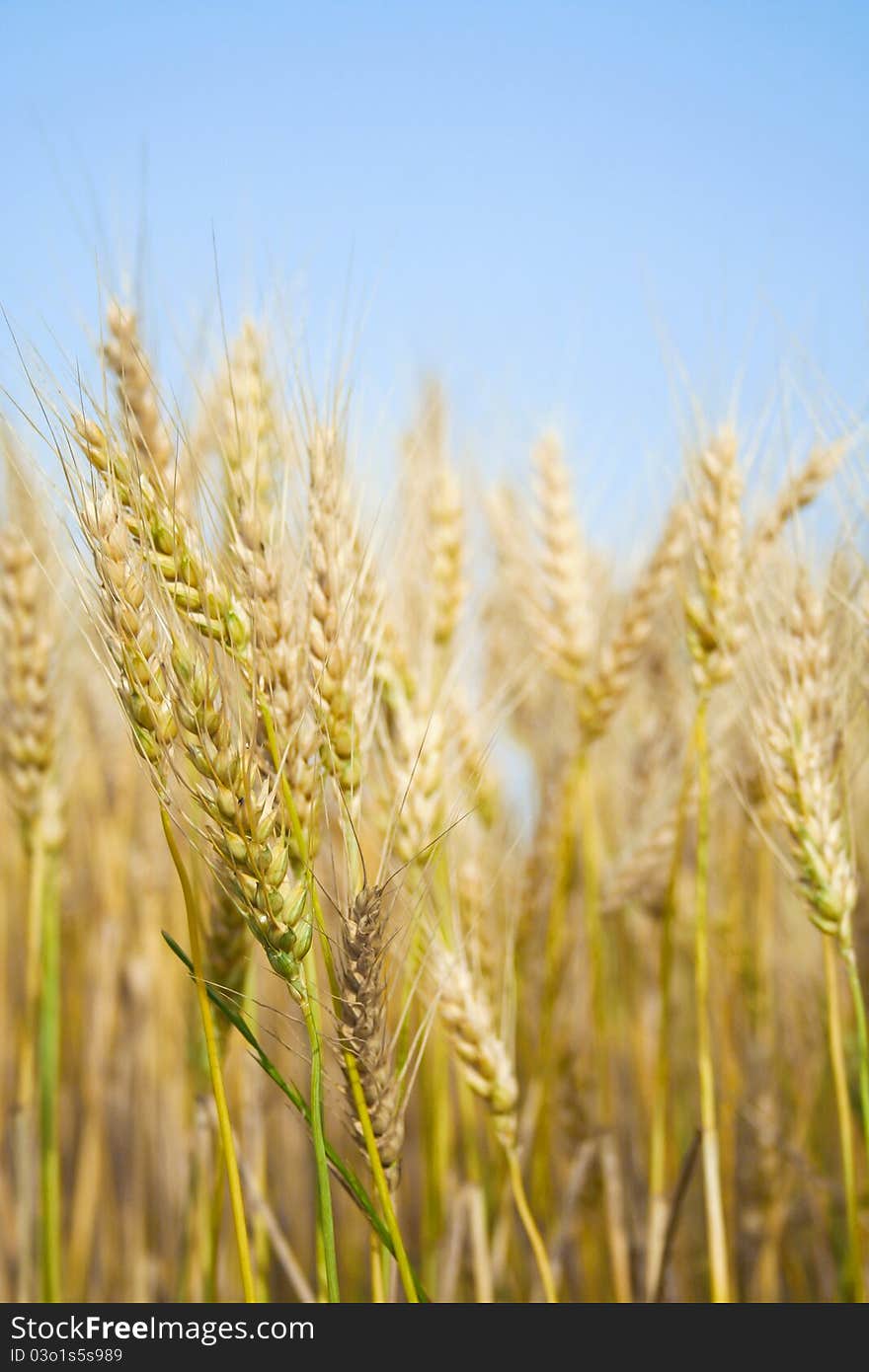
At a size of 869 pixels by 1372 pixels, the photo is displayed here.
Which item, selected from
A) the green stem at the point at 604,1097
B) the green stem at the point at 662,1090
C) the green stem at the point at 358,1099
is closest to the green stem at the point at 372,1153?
the green stem at the point at 358,1099

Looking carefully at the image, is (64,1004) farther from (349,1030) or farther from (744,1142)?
(349,1030)

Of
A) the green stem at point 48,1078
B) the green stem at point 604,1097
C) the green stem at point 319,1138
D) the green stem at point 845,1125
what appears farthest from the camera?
the green stem at point 604,1097

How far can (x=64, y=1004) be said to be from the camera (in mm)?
2033

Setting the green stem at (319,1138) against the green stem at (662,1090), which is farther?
the green stem at (662,1090)

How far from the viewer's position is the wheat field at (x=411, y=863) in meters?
0.76

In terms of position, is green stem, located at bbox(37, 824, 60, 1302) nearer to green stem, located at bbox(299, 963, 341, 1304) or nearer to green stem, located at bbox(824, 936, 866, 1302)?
green stem, located at bbox(299, 963, 341, 1304)

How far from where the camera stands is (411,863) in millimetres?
792

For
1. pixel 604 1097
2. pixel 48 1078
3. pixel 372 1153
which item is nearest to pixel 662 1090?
pixel 604 1097

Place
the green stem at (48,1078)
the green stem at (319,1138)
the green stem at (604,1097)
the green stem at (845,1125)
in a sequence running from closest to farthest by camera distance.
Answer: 1. the green stem at (319,1138)
2. the green stem at (845,1125)
3. the green stem at (48,1078)
4. the green stem at (604,1097)

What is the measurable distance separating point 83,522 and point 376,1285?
24.8 inches

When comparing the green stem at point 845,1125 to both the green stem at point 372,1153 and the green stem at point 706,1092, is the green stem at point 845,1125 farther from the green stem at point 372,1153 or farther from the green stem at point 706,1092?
the green stem at point 372,1153

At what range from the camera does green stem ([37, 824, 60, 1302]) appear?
3.78ft

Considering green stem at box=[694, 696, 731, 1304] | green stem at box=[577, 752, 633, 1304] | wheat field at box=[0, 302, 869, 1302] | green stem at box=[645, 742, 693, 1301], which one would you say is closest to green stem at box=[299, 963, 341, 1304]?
wheat field at box=[0, 302, 869, 1302]

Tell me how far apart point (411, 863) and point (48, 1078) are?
0.72 m
